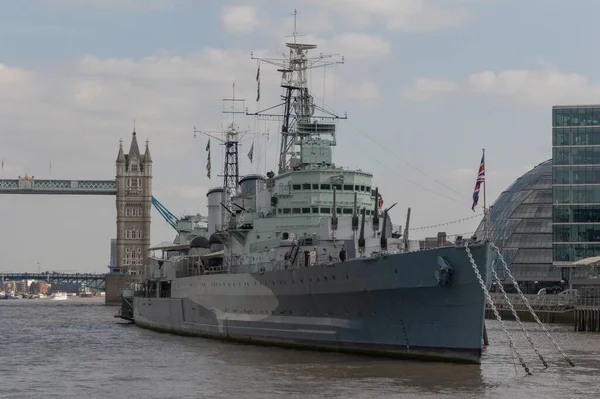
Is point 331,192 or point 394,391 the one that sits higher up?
point 331,192

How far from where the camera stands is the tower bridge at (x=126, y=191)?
171 metres

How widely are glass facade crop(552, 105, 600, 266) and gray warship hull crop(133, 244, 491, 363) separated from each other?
47.0 m

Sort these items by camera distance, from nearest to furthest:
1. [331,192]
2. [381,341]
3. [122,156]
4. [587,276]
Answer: [381,341] → [331,192] → [587,276] → [122,156]

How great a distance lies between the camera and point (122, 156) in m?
176

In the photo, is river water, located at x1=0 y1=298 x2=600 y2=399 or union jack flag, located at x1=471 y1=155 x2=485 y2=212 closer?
river water, located at x1=0 y1=298 x2=600 y2=399

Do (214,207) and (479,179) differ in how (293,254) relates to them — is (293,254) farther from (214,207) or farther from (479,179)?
(214,207)

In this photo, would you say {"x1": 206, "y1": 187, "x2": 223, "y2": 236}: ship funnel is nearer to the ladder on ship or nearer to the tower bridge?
the ladder on ship

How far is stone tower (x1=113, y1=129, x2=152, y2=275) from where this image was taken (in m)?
172

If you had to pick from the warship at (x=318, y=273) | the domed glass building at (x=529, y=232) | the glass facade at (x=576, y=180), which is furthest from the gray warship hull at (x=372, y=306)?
the domed glass building at (x=529, y=232)

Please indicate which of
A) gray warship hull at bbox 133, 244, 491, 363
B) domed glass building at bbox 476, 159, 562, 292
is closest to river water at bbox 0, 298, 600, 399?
gray warship hull at bbox 133, 244, 491, 363

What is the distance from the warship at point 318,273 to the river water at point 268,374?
3.07 feet

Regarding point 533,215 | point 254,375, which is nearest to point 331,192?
point 254,375

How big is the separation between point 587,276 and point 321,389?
5853 centimetres

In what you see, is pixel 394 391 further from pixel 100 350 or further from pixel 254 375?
pixel 100 350
